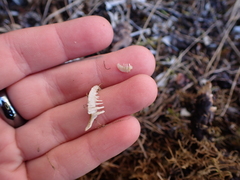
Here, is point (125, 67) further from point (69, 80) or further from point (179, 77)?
point (179, 77)

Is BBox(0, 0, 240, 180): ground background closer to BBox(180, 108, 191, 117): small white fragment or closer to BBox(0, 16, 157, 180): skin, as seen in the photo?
BBox(180, 108, 191, 117): small white fragment

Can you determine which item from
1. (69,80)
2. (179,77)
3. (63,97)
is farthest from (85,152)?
(179,77)

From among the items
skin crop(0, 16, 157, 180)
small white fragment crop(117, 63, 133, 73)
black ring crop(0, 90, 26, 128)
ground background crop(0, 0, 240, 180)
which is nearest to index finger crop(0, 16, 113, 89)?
skin crop(0, 16, 157, 180)

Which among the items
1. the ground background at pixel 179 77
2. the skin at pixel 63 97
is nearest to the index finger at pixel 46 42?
the skin at pixel 63 97

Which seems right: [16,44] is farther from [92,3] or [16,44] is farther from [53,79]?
[92,3]

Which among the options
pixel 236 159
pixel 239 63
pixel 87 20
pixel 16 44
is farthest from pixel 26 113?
pixel 239 63

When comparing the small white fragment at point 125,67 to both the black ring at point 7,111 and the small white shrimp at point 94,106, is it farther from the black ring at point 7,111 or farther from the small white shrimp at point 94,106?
the black ring at point 7,111

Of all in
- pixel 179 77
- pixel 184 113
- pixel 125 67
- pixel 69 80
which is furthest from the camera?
pixel 179 77
